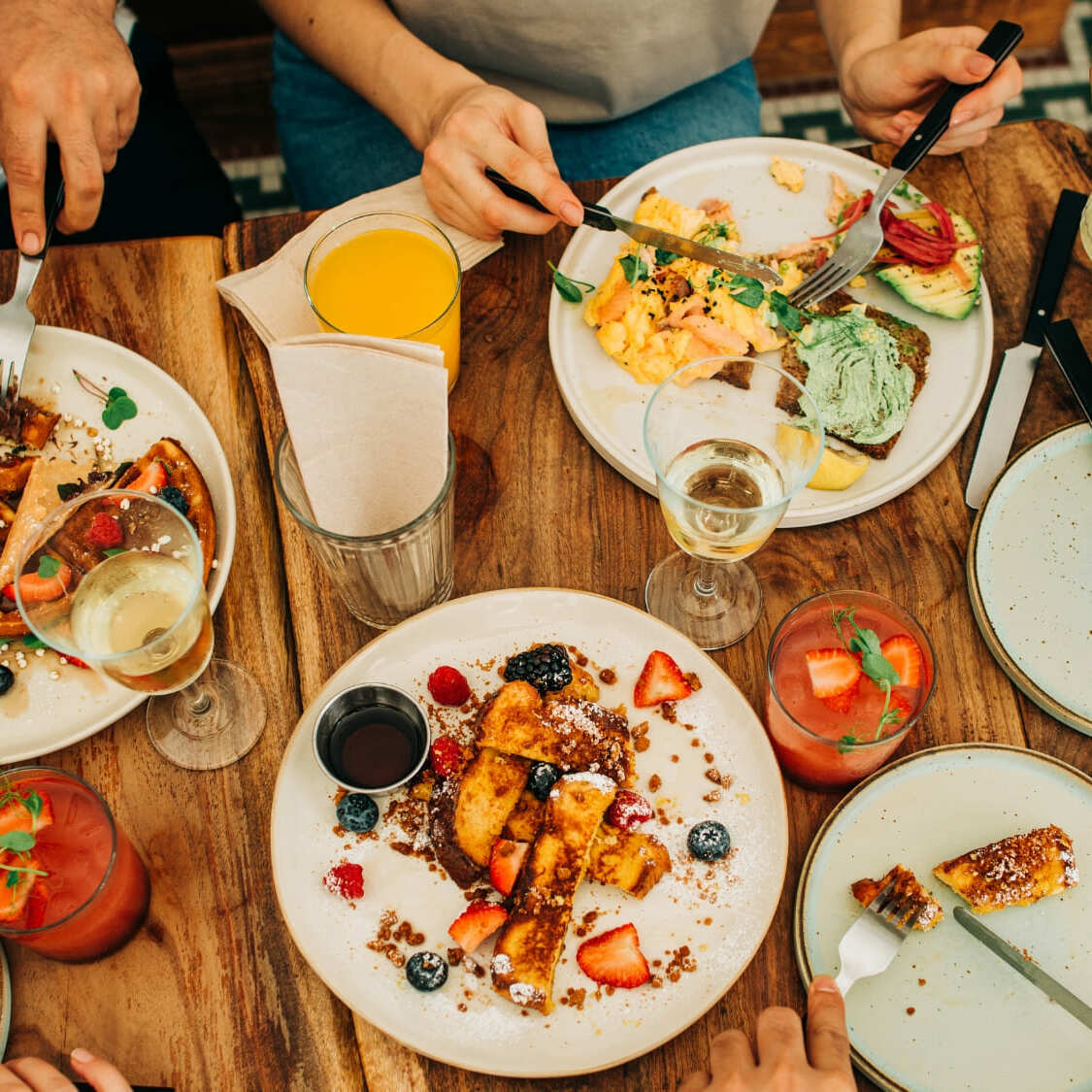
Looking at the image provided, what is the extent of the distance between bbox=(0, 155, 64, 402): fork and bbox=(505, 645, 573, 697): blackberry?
1027 mm

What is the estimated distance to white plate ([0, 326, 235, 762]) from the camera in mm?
1542

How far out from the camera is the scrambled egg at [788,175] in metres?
1.94

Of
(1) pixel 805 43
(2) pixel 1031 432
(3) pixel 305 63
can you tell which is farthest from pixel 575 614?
(1) pixel 805 43

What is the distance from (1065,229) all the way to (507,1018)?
5.60 feet

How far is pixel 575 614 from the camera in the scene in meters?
1.58

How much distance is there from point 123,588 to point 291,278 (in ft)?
2.24

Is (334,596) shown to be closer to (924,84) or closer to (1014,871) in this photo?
(1014,871)

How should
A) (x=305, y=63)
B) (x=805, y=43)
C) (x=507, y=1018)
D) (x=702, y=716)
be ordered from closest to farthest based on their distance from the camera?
(x=507, y=1018) → (x=702, y=716) → (x=305, y=63) → (x=805, y=43)

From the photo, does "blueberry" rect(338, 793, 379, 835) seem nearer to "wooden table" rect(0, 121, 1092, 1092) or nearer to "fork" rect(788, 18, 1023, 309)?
"wooden table" rect(0, 121, 1092, 1092)

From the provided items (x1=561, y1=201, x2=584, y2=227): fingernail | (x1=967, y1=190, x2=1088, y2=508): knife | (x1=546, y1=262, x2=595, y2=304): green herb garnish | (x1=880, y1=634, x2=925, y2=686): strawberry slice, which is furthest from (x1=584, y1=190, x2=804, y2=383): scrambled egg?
(x1=880, y1=634, x2=925, y2=686): strawberry slice

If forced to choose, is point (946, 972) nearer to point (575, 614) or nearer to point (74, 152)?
point (575, 614)

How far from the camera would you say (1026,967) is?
1348mm

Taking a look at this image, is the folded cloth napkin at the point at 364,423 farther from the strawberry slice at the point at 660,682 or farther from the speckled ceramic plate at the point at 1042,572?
the speckled ceramic plate at the point at 1042,572

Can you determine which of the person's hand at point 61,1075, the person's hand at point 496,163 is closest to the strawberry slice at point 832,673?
the person's hand at point 496,163
